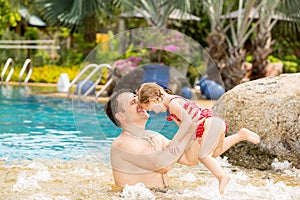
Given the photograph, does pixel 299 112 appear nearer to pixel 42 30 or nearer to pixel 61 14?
pixel 61 14

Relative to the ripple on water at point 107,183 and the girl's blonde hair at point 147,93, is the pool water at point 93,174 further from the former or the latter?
the girl's blonde hair at point 147,93

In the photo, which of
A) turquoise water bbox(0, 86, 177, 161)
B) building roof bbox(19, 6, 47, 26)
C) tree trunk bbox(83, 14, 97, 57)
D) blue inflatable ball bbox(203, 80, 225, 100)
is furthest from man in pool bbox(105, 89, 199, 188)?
building roof bbox(19, 6, 47, 26)

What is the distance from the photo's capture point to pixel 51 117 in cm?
1121

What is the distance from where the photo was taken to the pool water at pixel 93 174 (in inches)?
183

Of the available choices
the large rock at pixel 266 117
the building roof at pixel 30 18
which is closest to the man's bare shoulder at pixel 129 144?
the large rock at pixel 266 117

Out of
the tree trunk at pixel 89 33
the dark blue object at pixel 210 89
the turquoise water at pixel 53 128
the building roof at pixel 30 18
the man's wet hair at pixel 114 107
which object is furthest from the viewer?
the building roof at pixel 30 18

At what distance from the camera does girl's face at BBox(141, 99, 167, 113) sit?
14.8ft

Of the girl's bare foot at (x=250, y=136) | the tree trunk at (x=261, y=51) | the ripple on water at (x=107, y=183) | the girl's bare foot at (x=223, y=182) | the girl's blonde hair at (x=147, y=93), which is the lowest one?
the tree trunk at (x=261, y=51)

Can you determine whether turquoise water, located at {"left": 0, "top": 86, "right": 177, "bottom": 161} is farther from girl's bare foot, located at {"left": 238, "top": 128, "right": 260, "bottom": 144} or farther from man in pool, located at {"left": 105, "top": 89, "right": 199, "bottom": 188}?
girl's bare foot, located at {"left": 238, "top": 128, "right": 260, "bottom": 144}

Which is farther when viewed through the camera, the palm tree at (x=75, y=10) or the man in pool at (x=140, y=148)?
the palm tree at (x=75, y=10)

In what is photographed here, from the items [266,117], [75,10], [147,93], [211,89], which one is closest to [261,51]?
[75,10]

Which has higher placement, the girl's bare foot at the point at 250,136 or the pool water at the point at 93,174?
the girl's bare foot at the point at 250,136

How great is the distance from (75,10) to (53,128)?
452 inches

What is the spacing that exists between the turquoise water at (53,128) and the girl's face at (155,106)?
36cm
